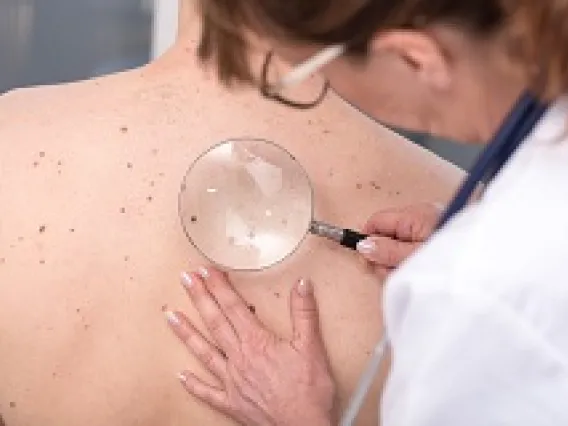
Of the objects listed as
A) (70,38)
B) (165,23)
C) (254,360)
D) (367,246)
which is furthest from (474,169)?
(70,38)

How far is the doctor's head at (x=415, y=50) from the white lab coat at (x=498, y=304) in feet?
0.18

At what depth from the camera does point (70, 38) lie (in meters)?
1.71

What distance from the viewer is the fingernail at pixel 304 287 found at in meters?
1.01

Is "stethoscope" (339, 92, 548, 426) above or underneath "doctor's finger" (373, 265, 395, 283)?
above

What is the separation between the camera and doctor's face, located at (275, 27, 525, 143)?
678mm

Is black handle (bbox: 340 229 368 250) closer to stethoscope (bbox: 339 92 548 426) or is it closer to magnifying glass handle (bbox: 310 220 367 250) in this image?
magnifying glass handle (bbox: 310 220 367 250)

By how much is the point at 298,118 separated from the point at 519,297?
1.44ft

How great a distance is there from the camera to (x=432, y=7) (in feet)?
2.15

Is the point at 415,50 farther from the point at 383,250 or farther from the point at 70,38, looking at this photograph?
the point at 70,38

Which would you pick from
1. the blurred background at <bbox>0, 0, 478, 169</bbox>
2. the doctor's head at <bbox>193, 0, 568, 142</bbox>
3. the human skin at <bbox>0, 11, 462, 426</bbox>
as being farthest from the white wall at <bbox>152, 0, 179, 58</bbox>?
the doctor's head at <bbox>193, 0, 568, 142</bbox>

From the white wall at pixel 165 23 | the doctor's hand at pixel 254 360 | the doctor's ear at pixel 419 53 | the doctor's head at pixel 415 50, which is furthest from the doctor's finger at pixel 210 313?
the white wall at pixel 165 23

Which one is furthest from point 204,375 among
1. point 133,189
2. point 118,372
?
point 133,189

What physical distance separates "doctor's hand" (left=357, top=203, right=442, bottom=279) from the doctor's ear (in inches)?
12.3

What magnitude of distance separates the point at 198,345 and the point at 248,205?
14cm
